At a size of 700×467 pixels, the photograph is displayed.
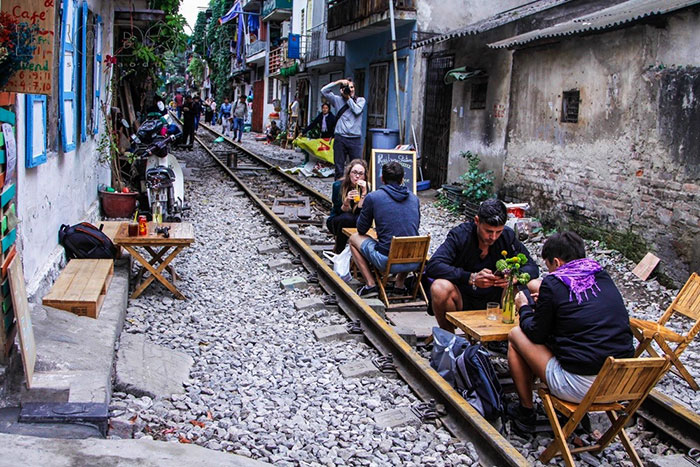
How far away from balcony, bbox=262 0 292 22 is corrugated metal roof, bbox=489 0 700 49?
1078 inches

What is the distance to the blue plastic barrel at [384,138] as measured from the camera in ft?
54.6

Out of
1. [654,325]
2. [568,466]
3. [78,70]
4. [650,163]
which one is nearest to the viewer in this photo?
[568,466]

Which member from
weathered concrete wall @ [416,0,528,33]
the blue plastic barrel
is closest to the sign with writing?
the blue plastic barrel

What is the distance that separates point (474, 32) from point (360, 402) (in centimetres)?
968

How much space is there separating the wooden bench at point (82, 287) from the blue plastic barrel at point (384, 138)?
437 inches

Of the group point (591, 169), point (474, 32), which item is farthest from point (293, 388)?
point (474, 32)

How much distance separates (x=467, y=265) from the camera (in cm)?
552

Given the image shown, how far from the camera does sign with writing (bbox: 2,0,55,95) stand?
13.4 ft

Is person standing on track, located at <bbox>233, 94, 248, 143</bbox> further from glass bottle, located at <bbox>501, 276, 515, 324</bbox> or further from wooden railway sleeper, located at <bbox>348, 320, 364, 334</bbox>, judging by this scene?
glass bottle, located at <bbox>501, 276, 515, 324</bbox>

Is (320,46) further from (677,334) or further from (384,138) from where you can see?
(677,334)

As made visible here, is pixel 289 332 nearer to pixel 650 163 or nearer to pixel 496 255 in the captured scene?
pixel 496 255

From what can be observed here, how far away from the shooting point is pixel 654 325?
5422 millimetres

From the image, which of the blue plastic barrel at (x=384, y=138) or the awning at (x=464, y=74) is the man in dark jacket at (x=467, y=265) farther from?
the blue plastic barrel at (x=384, y=138)

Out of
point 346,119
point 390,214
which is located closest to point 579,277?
point 390,214
